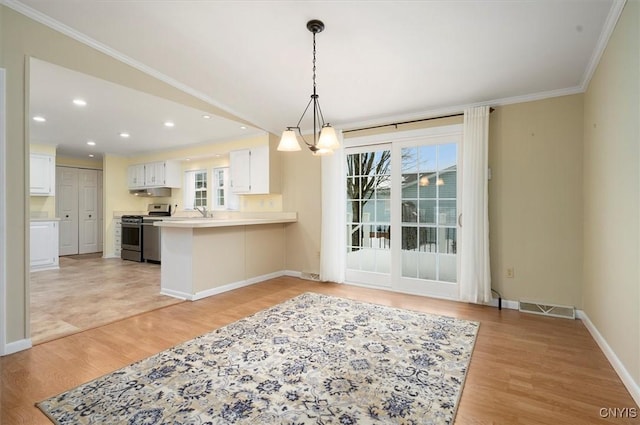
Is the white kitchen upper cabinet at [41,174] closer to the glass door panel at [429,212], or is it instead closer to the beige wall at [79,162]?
the beige wall at [79,162]

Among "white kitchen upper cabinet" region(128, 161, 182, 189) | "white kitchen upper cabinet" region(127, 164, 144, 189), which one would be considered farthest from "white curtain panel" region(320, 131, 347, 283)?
"white kitchen upper cabinet" region(127, 164, 144, 189)

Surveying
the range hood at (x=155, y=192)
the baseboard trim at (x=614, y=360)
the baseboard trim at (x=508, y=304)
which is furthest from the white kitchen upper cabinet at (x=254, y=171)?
the baseboard trim at (x=614, y=360)

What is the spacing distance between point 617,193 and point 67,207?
10.1 metres

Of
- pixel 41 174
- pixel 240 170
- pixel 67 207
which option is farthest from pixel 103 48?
pixel 67 207

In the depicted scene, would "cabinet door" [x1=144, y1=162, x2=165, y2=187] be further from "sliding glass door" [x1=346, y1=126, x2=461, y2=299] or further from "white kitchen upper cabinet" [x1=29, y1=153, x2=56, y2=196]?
"sliding glass door" [x1=346, y1=126, x2=461, y2=299]

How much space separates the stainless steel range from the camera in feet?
21.0

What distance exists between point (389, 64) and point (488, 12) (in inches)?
37.8

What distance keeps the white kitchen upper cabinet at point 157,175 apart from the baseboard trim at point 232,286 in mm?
3613

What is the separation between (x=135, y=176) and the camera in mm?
7320

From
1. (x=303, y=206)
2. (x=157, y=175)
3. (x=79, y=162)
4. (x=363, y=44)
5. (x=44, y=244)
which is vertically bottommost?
(x=44, y=244)

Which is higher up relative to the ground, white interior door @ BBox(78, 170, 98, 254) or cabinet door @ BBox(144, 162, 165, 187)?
cabinet door @ BBox(144, 162, 165, 187)

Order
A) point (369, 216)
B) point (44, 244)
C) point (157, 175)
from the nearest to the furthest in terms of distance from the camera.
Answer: point (369, 216) < point (44, 244) < point (157, 175)

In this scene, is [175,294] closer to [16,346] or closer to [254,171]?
[16,346]

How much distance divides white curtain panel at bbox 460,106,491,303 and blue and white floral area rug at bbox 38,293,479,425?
2.22 feet
